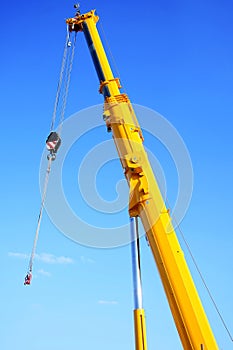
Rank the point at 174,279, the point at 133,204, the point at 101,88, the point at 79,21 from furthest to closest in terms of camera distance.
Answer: the point at 79,21
the point at 101,88
the point at 133,204
the point at 174,279

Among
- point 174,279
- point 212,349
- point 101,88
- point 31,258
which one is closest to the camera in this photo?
point 212,349

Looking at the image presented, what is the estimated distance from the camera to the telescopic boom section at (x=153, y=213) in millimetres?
6566

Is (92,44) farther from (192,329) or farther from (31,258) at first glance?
(192,329)

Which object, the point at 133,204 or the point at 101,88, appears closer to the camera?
the point at 133,204

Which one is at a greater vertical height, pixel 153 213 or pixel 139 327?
pixel 153 213

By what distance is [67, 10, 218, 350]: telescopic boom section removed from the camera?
657cm

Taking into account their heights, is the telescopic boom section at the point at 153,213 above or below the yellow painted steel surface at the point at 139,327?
above

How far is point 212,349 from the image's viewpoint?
20.9 ft

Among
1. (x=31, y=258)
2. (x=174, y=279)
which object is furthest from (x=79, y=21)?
(x=174, y=279)

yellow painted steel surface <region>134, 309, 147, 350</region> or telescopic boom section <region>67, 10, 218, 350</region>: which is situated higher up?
telescopic boom section <region>67, 10, 218, 350</region>

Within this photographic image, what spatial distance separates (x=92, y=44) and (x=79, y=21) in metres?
1.51

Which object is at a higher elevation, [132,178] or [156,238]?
[132,178]

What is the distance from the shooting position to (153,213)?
7.48 metres

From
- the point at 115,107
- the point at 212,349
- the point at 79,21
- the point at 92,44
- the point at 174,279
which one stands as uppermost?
the point at 79,21
